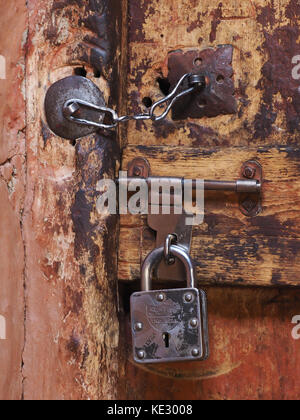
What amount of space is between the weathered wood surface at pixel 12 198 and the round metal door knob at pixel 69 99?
0.15ft

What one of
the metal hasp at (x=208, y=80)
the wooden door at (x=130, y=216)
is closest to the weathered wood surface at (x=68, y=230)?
the wooden door at (x=130, y=216)

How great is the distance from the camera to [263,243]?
887mm

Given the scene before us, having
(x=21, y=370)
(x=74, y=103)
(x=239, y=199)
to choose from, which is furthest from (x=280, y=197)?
(x=21, y=370)

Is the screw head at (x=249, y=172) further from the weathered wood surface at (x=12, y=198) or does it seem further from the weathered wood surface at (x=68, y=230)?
the weathered wood surface at (x=12, y=198)

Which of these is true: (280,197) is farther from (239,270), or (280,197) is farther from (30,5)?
(30,5)

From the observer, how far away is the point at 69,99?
895 millimetres

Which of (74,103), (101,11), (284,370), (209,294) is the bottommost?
(284,370)

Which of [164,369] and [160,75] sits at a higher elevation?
[160,75]

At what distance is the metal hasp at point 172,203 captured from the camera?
2.92ft

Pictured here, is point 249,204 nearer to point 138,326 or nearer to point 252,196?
point 252,196

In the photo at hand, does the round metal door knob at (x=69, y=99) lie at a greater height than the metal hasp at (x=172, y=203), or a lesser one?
greater

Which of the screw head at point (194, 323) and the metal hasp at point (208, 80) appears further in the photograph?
the metal hasp at point (208, 80)

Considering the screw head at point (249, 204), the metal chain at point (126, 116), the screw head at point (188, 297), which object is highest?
the metal chain at point (126, 116)

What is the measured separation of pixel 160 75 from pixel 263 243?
331 mm
